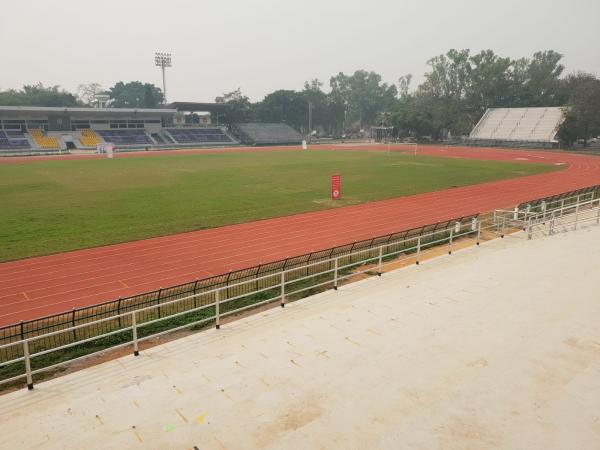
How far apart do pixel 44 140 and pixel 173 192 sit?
67.1 metres

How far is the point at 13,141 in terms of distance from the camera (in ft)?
279

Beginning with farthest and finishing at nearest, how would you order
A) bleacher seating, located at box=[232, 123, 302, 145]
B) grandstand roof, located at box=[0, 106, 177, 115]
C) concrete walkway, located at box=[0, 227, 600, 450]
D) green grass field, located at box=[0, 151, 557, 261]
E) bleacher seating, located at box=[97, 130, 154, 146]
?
bleacher seating, located at box=[232, 123, 302, 145] → bleacher seating, located at box=[97, 130, 154, 146] → grandstand roof, located at box=[0, 106, 177, 115] → green grass field, located at box=[0, 151, 557, 261] → concrete walkway, located at box=[0, 227, 600, 450]

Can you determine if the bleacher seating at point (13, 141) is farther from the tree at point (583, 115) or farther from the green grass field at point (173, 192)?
the tree at point (583, 115)

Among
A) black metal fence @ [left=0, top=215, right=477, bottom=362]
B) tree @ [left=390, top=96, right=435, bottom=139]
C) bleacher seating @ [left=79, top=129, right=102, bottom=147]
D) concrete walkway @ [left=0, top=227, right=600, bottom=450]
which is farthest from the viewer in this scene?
tree @ [left=390, top=96, right=435, bottom=139]

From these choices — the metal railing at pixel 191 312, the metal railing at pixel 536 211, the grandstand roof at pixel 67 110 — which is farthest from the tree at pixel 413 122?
the metal railing at pixel 191 312

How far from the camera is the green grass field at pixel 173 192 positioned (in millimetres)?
23875

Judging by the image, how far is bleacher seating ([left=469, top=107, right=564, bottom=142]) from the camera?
9569 centimetres

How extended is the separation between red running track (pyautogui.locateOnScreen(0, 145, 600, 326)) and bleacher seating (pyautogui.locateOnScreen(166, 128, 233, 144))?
266 feet

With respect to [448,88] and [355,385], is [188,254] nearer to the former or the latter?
[355,385]

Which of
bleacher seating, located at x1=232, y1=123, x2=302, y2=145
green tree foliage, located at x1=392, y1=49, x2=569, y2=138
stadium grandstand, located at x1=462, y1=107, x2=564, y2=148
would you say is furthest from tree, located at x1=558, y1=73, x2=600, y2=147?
bleacher seating, located at x1=232, y1=123, x2=302, y2=145

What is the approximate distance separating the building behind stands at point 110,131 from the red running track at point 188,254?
2937 inches

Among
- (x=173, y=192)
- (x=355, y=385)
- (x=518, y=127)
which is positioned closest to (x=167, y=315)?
(x=355, y=385)

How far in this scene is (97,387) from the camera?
8.21 metres

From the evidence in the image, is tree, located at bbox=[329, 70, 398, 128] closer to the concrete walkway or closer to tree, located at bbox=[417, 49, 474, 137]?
tree, located at bbox=[417, 49, 474, 137]
